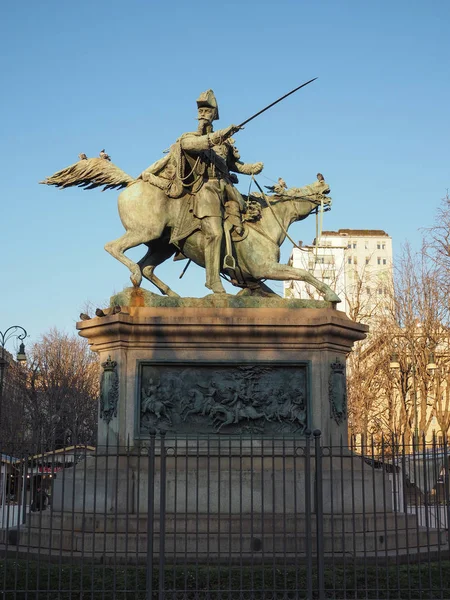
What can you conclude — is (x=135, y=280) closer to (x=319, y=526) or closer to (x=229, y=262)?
(x=229, y=262)

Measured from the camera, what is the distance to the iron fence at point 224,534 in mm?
9820

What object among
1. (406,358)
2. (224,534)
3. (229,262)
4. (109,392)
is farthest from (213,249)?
(406,358)

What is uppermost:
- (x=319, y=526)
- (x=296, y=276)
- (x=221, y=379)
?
(x=296, y=276)

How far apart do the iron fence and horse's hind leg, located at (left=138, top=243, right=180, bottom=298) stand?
3.15m

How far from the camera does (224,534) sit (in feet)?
39.3

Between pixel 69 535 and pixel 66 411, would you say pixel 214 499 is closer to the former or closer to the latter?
pixel 69 535

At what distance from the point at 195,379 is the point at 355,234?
90885mm

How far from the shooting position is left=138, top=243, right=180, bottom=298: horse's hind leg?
15.3 meters

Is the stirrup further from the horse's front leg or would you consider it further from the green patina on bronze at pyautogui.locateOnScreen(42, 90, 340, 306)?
the horse's front leg

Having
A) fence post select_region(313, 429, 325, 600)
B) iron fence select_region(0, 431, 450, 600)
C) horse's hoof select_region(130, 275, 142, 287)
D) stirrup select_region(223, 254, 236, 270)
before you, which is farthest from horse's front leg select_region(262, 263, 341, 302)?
fence post select_region(313, 429, 325, 600)

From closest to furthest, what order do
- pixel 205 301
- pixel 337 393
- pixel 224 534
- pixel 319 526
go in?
pixel 319 526 → pixel 224 534 → pixel 337 393 → pixel 205 301

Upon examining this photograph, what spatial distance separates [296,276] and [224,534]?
15.9 ft

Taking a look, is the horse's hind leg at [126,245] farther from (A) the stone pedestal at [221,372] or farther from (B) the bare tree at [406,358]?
(B) the bare tree at [406,358]

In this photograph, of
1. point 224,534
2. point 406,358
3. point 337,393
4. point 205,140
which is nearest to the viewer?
point 224,534
